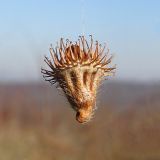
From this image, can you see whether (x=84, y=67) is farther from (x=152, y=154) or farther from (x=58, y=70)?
(x=152, y=154)

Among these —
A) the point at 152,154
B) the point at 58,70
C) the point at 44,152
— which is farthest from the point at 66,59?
the point at 152,154

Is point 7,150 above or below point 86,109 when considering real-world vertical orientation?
below

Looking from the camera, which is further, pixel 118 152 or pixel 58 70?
pixel 118 152

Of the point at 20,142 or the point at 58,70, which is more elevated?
the point at 58,70

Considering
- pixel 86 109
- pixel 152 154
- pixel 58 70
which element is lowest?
pixel 152 154

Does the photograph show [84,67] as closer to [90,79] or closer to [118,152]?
[90,79]

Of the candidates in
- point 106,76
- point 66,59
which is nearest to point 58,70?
point 66,59

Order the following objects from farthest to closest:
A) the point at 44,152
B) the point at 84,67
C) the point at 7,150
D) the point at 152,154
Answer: the point at 152,154 < the point at 44,152 < the point at 7,150 < the point at 84,67

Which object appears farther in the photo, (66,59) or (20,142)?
(20,142)

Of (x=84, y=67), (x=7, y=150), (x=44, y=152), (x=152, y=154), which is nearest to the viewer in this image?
(x=84, y=67)
